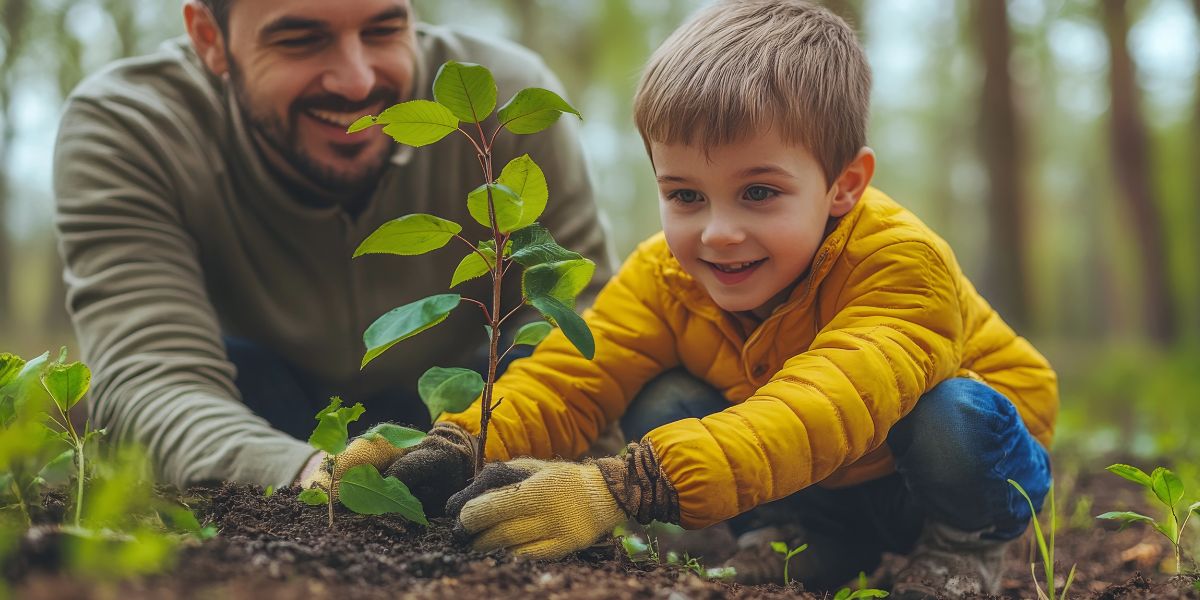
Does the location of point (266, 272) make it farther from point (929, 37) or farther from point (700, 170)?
point (929, 37)

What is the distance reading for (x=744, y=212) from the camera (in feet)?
5.75

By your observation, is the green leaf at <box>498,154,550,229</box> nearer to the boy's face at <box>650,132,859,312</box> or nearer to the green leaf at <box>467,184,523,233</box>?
the green leaf at <box>467,184,523,233</box>

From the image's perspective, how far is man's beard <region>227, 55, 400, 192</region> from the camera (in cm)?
249

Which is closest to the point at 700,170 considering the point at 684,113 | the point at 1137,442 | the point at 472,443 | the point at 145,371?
the point at 684,113

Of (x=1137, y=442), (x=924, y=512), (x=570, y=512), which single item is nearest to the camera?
(x=570, y=512)

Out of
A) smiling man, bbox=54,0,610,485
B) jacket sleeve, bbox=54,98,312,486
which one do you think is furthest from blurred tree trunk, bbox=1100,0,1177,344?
jacket sleeve, bbox=54,98,312,486

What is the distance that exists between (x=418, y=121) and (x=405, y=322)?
1.02 ft

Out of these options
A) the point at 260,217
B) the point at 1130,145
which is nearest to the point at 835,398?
the point at 260,217

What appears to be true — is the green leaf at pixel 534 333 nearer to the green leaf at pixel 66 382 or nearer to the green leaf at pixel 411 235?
the green leaf at pixel 411 235

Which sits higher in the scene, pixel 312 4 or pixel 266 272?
pixel 312 4

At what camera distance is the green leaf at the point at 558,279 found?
4.65ft

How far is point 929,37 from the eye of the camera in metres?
16.9

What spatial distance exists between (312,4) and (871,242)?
59.5 inches

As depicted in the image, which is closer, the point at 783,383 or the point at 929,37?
the point at 783,383
